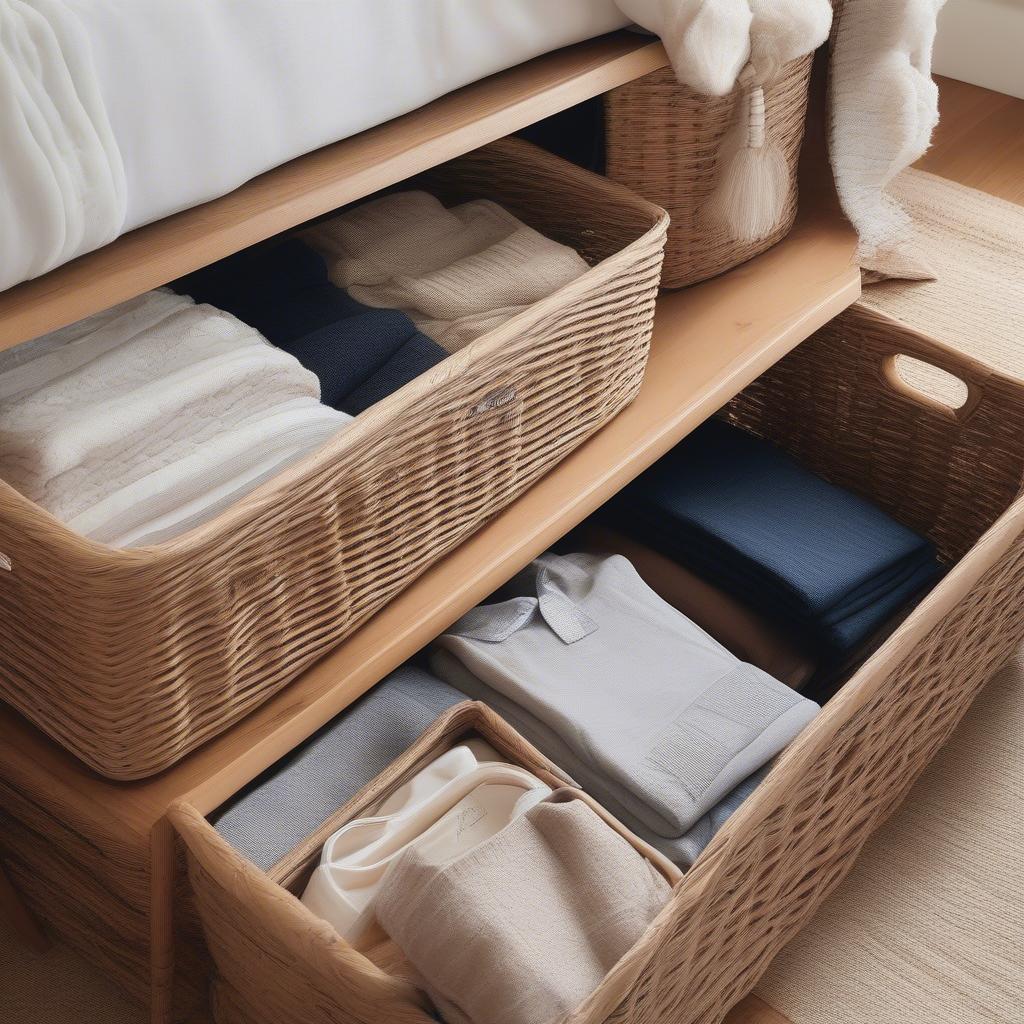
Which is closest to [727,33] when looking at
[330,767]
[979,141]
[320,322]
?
[320,322]

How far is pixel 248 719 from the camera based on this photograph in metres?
0.82

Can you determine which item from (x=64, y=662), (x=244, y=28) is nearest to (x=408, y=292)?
(x=244, y=28)

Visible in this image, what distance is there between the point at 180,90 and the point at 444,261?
354mm

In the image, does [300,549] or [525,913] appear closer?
[525,913]

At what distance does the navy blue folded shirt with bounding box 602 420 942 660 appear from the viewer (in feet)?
3.55

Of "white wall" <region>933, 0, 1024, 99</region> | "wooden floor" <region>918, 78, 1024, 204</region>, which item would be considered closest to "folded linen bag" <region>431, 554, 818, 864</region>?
"wooden floor" <region>918, 78, 1024, 204</region>

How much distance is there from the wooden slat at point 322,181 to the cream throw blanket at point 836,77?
5cm

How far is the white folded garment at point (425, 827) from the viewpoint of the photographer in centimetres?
75

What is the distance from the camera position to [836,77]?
1236 mm

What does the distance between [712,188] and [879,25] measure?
247 mm

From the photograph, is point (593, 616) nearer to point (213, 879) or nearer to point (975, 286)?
point (213, 879)

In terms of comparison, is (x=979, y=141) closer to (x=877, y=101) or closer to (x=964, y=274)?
(x=964, y=274)

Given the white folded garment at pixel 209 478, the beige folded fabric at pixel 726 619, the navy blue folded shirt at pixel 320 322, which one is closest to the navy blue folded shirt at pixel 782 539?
the beige folded fabric at pixel 726 619

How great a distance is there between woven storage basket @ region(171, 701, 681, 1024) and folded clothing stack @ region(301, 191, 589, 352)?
33cm
